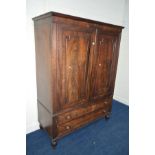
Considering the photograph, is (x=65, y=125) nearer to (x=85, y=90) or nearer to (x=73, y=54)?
(x=85, y=90)

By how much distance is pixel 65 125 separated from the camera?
1.94 meters

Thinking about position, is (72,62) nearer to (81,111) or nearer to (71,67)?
(71,67)

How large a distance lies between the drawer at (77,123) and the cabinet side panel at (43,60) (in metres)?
0.34

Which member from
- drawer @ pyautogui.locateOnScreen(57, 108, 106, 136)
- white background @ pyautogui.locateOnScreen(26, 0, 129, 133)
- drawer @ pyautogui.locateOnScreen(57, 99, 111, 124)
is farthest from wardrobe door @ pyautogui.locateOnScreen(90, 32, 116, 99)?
white background @ pyautogui.locateOnScreen(26, 0, 129, 133)

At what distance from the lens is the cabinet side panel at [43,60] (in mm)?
1603

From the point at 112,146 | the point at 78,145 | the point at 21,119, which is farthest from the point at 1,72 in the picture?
the point at 112,146

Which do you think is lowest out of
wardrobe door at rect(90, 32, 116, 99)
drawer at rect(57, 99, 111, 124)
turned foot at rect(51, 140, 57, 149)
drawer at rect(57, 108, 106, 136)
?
turned foot at rect(51, 140, 57, 149)

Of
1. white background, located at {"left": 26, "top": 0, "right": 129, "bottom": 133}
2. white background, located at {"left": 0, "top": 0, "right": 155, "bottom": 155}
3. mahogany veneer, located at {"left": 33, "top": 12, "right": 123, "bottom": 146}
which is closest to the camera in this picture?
white background, located at {"left": 0, "top": 0, "right": 155, "bottom": 155}

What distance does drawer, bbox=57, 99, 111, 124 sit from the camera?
187 centimetres

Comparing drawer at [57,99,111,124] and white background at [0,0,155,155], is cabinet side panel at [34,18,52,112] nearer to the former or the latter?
drawer at [57,99,111,124]

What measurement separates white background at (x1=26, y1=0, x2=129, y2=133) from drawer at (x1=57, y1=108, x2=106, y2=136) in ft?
1.81

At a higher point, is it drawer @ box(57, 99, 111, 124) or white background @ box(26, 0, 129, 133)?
white background @ box(26, 0, 129, 133)
